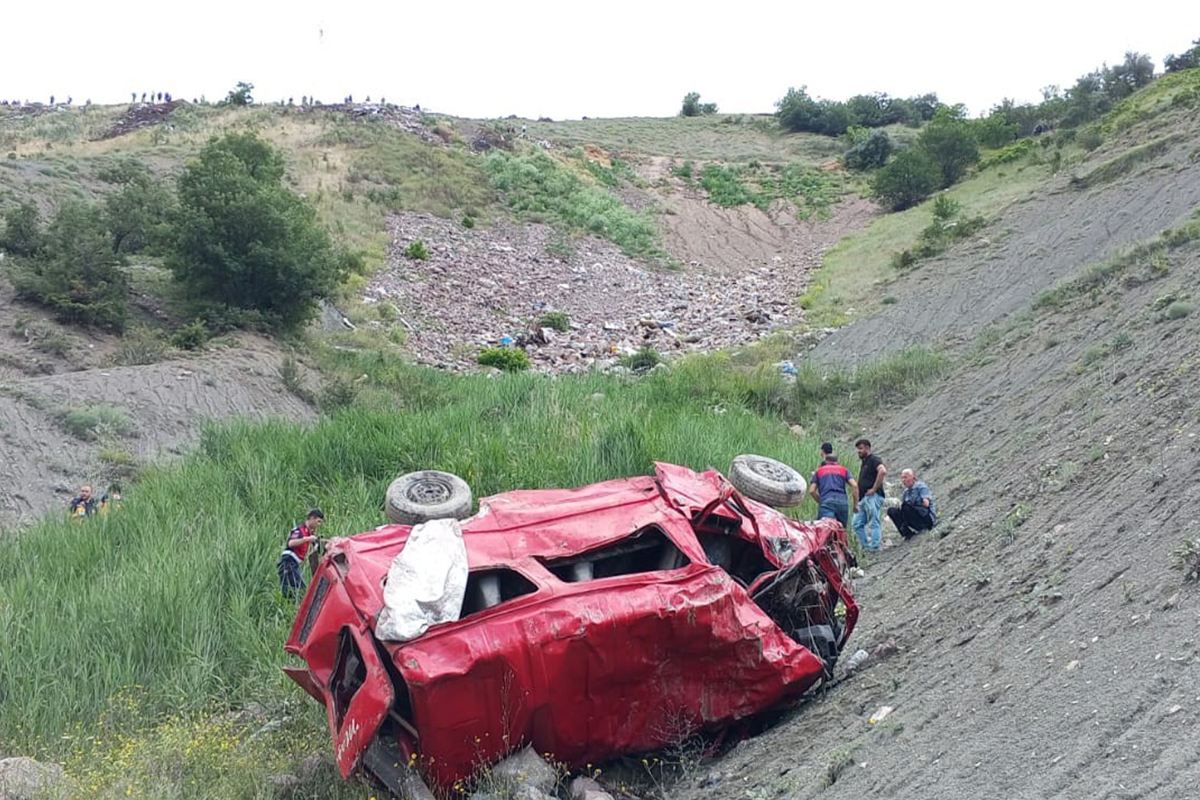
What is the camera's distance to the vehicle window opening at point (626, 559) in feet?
22.6

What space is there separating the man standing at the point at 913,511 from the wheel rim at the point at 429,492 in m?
5.16

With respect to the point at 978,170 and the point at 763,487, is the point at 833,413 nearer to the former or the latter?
the point at 763,487

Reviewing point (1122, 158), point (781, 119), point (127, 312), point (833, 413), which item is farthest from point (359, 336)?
A: point (781, 119)

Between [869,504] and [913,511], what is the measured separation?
0.49 metres

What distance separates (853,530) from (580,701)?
663cm

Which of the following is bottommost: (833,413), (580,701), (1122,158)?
(833,413)

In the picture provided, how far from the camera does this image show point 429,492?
9.45 meters

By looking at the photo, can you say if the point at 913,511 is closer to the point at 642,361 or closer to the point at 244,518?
the point at 244,518

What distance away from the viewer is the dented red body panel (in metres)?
5.95

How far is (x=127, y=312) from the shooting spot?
23.0m

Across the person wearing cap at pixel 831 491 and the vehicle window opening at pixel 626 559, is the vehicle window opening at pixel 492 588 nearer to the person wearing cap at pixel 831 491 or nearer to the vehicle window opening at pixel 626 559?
the vehicle window opening at pixel 626 559

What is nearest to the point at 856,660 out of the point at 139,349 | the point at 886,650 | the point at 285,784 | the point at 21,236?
the point at 886,650

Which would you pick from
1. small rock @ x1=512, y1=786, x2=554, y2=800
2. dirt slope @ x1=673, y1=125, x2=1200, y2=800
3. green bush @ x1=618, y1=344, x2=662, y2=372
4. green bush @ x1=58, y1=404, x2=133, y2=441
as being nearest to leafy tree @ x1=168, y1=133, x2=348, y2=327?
green bush @ x1=58, y1=404, x2=133, y2=441

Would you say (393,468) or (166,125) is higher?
(166,125)
